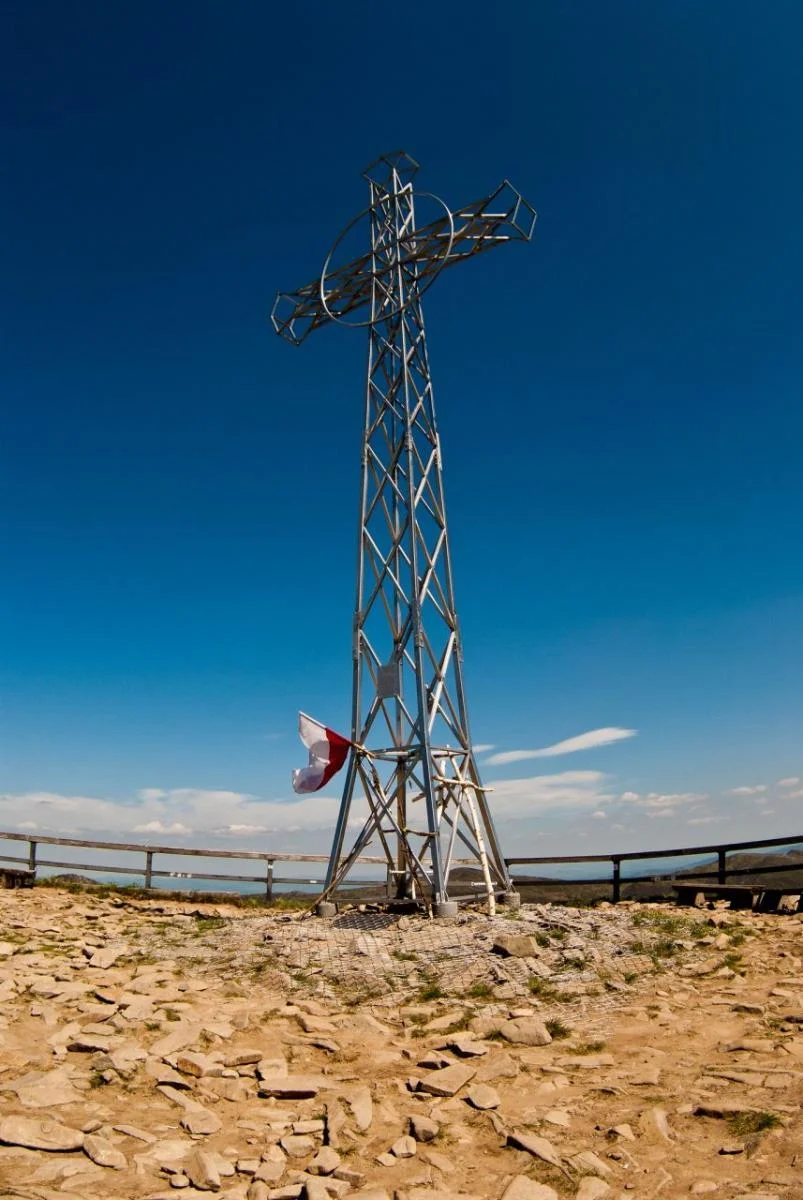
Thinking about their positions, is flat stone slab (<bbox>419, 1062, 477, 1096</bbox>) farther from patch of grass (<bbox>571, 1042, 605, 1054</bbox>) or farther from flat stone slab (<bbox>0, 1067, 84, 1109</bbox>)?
flat stone slab (<bbox>0, 1067, 84, 1109</bbox>)

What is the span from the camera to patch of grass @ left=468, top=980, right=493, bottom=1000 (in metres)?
9.75

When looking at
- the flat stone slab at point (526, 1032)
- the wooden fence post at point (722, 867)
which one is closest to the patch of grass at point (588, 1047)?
the flat stone slab at point (526, 1032)

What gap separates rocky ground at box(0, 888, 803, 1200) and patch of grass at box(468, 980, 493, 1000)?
0.04 metres

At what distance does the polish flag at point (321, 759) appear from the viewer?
1450 centimetres

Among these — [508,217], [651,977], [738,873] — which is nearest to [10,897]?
[651,977]

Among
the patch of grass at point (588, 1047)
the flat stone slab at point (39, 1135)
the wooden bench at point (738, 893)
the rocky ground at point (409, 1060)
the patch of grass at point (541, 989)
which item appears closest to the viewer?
the rocky ground at point (409, 1060)

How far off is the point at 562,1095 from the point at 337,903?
7.91 m

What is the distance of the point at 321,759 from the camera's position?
572 inches

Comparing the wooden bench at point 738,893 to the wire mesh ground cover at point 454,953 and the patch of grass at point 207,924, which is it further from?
the patch of grass at point 207,924

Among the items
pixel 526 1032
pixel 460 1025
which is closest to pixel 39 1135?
pixel 460 1025

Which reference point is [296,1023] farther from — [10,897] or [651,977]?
[10,897]

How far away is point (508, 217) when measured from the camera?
15.8 m

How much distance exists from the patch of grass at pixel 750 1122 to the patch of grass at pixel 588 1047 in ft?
6.51

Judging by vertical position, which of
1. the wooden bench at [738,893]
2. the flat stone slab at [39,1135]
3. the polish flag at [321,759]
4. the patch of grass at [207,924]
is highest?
the polish flag at [321,759]
